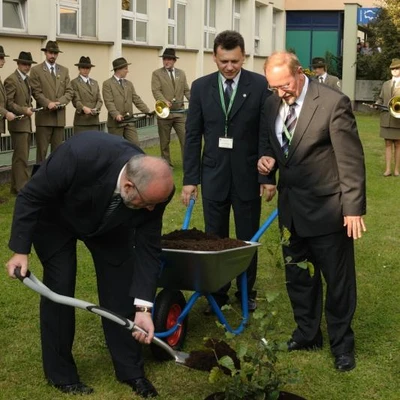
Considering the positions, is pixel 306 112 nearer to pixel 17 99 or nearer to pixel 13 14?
pixel 17 99

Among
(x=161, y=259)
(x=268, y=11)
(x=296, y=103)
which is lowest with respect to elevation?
(x=161, y=259)

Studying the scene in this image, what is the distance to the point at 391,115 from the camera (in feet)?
45.3

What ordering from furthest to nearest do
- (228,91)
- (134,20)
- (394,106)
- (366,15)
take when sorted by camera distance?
(366,15) < (134,20) < (394,106) < (228,91)

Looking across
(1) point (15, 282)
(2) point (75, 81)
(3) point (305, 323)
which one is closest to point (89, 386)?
(3) point (305, 323)

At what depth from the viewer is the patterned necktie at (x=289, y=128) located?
5.15 meters

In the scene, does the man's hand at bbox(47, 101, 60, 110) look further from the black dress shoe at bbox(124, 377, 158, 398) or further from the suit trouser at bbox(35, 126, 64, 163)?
the black dress shoe at bbox(124, 377, 158, 398)

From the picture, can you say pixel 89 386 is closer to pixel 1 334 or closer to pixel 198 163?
pixel 1 334

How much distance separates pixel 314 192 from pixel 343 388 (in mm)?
1156

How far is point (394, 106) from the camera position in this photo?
13.7 m

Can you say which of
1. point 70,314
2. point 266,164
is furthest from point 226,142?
point 70,314

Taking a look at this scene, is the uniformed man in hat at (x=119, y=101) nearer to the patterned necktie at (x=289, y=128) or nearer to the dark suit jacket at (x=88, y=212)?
the patterned necktie at (x=289, y=128)

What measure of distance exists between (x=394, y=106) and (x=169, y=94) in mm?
3940

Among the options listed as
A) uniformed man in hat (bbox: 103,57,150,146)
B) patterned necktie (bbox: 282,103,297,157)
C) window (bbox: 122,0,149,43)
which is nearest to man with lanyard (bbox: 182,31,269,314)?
patterned necktie (bbox: 282,103,297,157)

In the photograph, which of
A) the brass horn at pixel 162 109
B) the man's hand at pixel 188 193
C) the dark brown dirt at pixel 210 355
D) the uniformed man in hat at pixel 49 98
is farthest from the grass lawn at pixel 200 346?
the brass horn at pixel 162 109
